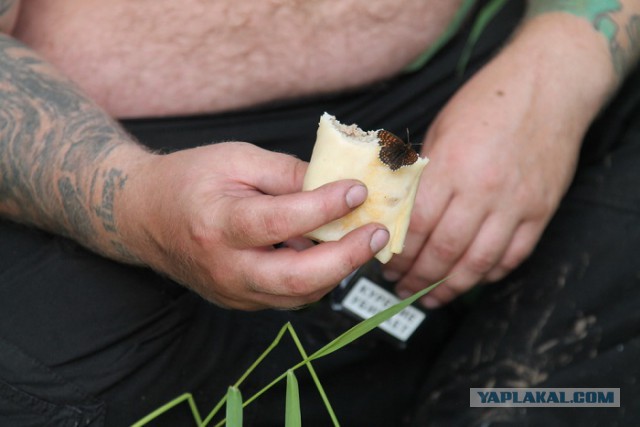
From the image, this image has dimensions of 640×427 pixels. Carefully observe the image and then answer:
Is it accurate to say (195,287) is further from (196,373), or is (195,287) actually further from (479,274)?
(479,274)

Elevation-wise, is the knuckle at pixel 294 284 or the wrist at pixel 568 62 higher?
the wrist at pixel 568 62

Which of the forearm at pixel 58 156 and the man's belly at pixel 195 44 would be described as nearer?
the forearm at pixel 58 156

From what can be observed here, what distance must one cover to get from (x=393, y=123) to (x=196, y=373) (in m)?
0.52

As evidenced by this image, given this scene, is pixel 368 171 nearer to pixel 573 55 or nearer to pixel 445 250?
pixel 445 250

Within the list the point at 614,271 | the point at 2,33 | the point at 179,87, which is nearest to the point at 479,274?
the point at 614,271

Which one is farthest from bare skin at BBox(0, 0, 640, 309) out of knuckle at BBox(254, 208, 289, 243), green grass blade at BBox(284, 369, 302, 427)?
green grass blade at BBox(284, 369, 302, 427)

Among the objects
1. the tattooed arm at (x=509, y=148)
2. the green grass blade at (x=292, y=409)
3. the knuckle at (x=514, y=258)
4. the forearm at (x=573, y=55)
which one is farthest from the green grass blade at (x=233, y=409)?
the forearm at (x=573, y=55)

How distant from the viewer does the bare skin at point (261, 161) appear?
0.79 metres

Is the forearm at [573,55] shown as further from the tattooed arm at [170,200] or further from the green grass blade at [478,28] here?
the tattooed arm at [170,200]

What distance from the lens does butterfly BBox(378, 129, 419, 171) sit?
0.76 meters

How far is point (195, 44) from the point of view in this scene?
3.93ft

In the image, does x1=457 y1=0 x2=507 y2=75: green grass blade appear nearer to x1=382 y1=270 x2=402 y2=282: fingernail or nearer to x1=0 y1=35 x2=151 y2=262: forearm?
x1=382 y1=270 x2=402 y2=282: fingernail

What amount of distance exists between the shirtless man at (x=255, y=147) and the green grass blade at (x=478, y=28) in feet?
0.19

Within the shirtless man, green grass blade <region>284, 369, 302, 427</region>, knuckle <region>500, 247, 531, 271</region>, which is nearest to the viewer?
green grass blade <region>284, 369, 302, 427</region>
